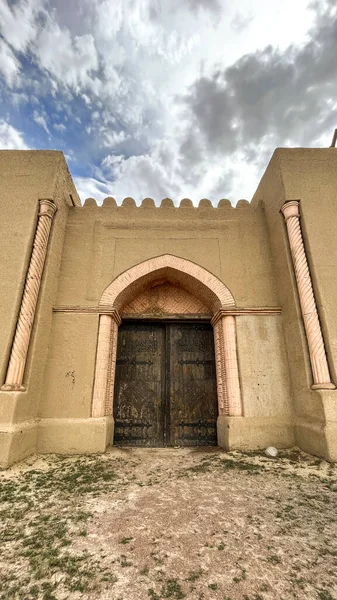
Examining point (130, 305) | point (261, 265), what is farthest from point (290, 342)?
point (130, 305)

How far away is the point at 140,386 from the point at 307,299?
3436 millimetres

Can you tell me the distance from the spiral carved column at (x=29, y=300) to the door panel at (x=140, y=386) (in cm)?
190

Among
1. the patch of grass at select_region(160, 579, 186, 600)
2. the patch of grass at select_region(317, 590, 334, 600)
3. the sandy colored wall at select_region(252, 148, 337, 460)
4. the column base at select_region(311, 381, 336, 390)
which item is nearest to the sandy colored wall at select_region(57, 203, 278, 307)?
the sandy colored wall at select_region(252, 148, 337, 460)

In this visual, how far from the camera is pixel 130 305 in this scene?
229 inches

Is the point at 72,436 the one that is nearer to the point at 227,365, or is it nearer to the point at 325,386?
the point at 227,365

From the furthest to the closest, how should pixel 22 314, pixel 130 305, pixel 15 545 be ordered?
pixel 130 305 → pixel 22 314 → pixel 15 545

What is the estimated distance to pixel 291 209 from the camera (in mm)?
4863

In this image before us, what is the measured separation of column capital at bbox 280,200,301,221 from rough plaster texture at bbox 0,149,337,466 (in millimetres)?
134

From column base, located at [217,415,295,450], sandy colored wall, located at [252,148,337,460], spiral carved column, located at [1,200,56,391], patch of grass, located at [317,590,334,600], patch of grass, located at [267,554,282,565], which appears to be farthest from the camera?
column base, located at [217,415,295,450]

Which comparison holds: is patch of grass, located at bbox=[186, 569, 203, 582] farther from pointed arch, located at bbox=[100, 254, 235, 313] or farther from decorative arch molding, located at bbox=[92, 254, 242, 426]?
pointed arch, located at bbox=[100, 254, 235, 313]

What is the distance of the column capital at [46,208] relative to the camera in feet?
15.9

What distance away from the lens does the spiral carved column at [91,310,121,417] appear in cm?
445

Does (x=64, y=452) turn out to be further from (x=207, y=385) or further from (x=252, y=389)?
(x=252, y=389)

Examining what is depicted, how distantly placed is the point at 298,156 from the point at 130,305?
178 inches
